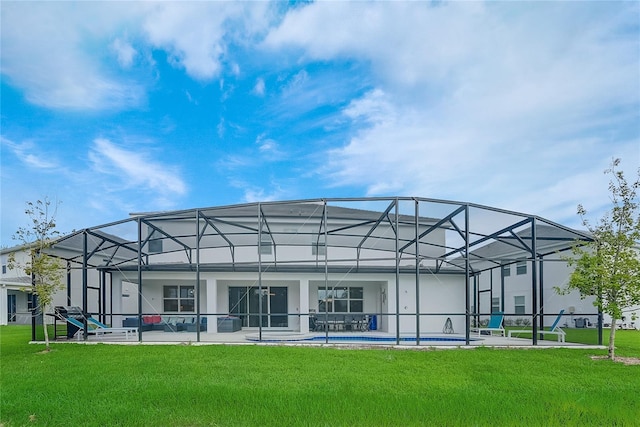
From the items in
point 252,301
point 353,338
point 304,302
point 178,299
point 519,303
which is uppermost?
point 304,302

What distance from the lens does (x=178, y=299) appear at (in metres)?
19.8

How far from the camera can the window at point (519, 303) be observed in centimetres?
2543

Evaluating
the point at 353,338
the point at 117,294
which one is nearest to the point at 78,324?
the point at 117,294

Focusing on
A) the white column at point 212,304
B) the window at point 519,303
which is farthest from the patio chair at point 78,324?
the window at point 519,303

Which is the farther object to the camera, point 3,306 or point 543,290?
point 3,306

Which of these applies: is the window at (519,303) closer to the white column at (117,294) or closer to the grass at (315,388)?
the grass at (315,388)

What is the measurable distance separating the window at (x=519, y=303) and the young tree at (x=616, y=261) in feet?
47.3

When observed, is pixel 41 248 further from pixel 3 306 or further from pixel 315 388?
pixel 3 306

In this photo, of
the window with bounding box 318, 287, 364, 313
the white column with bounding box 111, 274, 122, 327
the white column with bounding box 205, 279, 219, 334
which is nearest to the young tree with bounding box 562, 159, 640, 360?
the window with bounding box 318, 287, 364, 313

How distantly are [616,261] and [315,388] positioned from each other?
8438mm

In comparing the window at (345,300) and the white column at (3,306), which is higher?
the window at (345,300)

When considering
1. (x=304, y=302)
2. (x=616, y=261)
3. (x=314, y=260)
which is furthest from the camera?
(x=304, y=302)

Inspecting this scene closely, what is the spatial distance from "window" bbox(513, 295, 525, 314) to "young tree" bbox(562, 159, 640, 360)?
14.4 meters

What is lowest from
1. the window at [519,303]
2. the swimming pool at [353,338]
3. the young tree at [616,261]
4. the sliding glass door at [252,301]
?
the window at [519,303]
